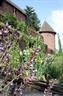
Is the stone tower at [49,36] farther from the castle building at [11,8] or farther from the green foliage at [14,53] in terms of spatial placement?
the green foliage at [14,53]

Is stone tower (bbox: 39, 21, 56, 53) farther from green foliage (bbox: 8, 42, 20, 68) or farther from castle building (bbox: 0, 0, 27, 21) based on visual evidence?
green foliage (bbox: 8, 42, 20, 68)

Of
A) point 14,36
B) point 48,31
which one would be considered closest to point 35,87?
point 14,36

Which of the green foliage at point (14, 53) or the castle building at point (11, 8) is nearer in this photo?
the green foliage at point (14, 53)

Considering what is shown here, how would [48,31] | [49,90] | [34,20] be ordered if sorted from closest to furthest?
[49,90] → [34,20] → [48,31]

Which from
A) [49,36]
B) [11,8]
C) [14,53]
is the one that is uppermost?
[11,8]

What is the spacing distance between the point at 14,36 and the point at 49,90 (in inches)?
17.7

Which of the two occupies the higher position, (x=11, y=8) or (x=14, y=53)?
(x=11, y=8)

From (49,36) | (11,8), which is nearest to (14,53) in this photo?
(11,8)

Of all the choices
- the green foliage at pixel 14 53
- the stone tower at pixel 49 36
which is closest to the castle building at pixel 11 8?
the stone tower at pixel 49 36

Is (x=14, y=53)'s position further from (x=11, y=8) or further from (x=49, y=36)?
(x=49, y=36)

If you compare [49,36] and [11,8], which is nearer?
[11,8]

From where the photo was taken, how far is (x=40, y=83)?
272 centimetres

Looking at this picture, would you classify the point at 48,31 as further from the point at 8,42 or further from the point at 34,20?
the point at 8,42

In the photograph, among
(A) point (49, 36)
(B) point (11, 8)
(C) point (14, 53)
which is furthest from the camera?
(A) point (49, 36)
